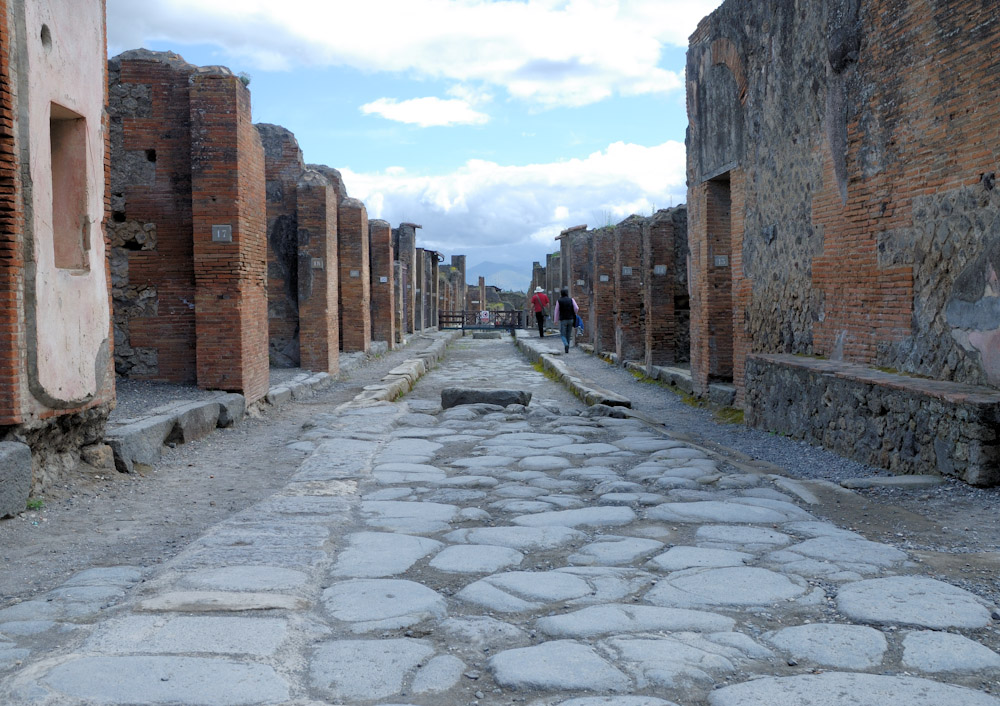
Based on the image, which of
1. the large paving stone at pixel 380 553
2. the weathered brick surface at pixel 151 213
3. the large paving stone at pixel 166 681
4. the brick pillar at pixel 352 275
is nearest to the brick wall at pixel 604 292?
the brick pillar at pixel 352 275

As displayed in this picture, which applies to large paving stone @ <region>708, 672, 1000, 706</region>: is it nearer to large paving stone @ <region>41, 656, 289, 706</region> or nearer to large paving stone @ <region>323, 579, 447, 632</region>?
large paving stone @ <region>323, 579, 447, 632</region>

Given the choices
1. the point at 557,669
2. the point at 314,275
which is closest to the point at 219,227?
the point at 314,275

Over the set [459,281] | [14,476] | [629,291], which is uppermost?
[459,281]

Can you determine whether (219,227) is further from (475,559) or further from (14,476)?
(475,559)

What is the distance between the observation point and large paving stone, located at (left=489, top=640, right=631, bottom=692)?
90.3 inches

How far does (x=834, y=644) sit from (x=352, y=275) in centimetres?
1532

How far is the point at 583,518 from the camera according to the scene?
4.23 metres

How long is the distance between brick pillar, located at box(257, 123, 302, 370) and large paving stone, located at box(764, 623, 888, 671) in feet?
38.0

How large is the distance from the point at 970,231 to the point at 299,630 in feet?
15.7

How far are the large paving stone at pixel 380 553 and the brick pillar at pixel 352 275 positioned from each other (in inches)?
536

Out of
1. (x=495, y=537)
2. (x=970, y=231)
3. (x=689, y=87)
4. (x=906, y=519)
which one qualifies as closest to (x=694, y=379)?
(x=689, y=87)

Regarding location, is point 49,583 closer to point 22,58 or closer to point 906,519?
point 22,58

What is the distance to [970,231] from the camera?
17.9 feet

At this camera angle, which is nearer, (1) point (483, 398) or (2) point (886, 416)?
(2) point (886, 416)
